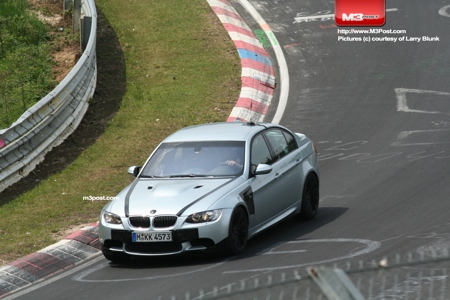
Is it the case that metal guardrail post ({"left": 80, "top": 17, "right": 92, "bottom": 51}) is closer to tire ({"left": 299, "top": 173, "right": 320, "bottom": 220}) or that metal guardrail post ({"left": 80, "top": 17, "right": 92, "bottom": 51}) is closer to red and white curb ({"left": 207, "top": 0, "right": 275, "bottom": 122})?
red and white curb ({"left": 207, "top": 0, "right": 275, "bottom": 122})

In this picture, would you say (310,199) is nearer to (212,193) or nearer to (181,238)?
(212,193)

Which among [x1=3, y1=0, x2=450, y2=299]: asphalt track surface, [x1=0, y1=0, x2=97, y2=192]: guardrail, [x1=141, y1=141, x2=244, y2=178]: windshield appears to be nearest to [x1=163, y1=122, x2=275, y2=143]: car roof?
[x1=141, y1=141, x2=244, y2=178]: windshield

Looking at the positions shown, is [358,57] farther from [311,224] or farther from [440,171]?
[311,224]

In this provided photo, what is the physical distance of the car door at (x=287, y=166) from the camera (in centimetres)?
1243

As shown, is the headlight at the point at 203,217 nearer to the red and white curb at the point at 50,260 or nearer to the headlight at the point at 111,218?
the headlight at the point at 111,218

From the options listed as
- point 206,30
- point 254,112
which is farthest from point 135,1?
point 254,112

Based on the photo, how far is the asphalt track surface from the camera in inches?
418

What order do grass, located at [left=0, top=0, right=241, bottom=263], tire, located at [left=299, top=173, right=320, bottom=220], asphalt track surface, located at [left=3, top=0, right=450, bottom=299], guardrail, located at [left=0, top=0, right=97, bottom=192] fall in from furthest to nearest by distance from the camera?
1. guardrail, located at [left=0, top=0, right=97, bottom=192]
2. grass, located at [left=0, top=0, right=241, bottom=263]
3. tire, located at [left=299, top=173, right=320, bottom=220]
4. asphalt track surface, located at [left=3, top=0, right=450, bottom=299]

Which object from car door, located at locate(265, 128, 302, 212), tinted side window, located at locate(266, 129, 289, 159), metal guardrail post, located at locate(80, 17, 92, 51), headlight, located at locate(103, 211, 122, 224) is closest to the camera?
headlight, located at locate(103, 211, 122, 224)

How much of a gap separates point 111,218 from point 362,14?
14.5 meters

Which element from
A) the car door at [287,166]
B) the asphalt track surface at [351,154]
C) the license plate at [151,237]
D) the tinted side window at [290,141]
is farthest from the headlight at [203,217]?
the tinted side window at [290,141]

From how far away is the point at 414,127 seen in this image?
17.6 m

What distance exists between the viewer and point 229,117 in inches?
732

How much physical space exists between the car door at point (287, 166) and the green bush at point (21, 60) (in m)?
6.27
